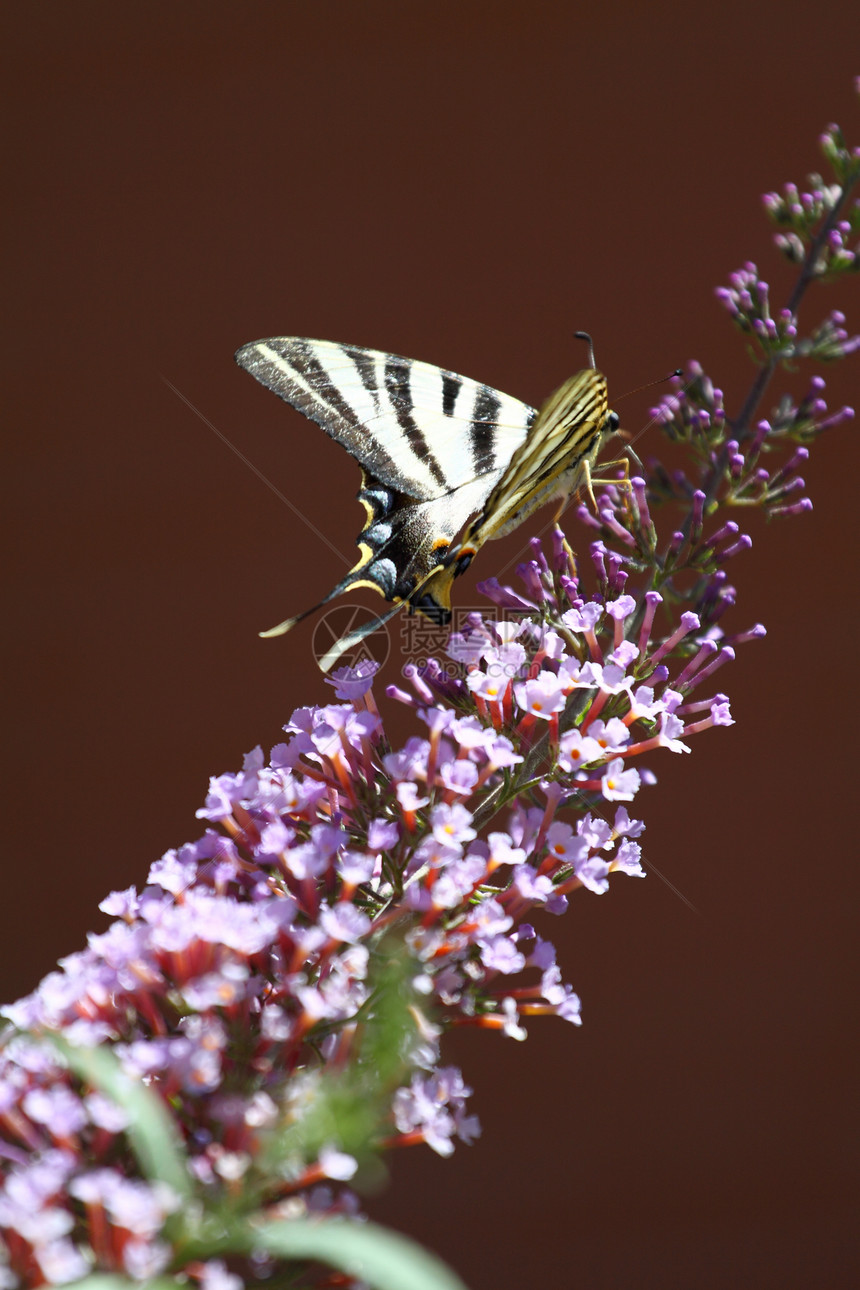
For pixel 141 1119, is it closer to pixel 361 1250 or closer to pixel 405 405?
pixel 361 1250

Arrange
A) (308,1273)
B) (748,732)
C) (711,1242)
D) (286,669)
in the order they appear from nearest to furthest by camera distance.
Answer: (308,1273) → (711,1242) → (748,732) → (286,669)

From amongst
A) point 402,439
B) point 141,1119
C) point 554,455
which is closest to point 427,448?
point 402,439

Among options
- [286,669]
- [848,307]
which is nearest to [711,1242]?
[286,669]

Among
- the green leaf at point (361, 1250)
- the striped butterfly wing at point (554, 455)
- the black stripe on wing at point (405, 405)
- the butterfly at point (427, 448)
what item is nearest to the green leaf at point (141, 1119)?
the green leaf at point (361, 1250)

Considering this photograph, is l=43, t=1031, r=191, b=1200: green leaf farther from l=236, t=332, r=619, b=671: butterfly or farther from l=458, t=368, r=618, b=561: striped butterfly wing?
l=458, t=368, r=618, b=561: striped butterfly wing

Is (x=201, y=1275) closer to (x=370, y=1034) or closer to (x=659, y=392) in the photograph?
(x=370, y=1034)

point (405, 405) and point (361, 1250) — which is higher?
point (405, 405)

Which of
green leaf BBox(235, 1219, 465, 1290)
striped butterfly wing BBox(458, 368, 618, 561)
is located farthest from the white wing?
green leaf BBox(235, 1219, 465, 1290)
